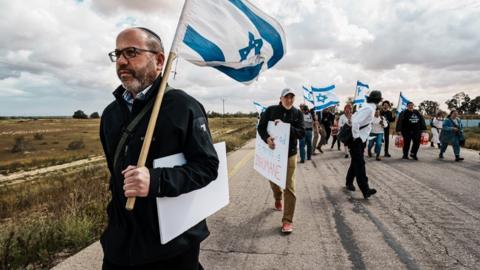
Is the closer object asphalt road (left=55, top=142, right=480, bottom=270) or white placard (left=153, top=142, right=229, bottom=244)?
white placard (left=153, top=142, right=229, bottom=244)

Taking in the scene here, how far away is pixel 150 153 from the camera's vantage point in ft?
6.02

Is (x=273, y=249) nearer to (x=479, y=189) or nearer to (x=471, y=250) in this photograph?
(x=471, y=250)

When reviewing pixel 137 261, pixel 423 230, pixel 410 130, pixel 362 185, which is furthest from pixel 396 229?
pixel 410 130

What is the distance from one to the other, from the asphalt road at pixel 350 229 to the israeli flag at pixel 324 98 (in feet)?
18.7

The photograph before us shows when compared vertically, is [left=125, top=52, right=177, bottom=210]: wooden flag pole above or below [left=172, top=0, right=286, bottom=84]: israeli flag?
below

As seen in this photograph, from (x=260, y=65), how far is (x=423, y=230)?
3.43 metres

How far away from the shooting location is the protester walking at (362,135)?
6.55m

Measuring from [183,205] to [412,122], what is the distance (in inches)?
474

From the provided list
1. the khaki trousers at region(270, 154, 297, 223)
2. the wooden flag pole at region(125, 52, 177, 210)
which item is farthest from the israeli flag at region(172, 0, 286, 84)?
the khaki trousers at region(270, 154, 297, 223)

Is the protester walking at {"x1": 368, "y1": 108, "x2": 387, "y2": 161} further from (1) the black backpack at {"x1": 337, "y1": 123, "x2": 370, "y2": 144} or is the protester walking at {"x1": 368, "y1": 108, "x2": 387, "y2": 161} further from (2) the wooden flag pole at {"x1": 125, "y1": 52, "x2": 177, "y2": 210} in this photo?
(2) the wooden flag pole at {"x1": 125, "y1": 52, "x2": 177, "y2": 210}

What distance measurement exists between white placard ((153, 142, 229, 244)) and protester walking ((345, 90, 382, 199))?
500 centimetres

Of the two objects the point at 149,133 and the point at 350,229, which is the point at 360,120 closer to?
the point at 350,229

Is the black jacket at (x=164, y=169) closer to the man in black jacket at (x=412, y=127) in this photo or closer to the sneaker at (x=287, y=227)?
the sneaker at (x=287, y=227)

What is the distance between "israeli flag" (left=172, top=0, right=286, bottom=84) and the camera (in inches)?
92.3
